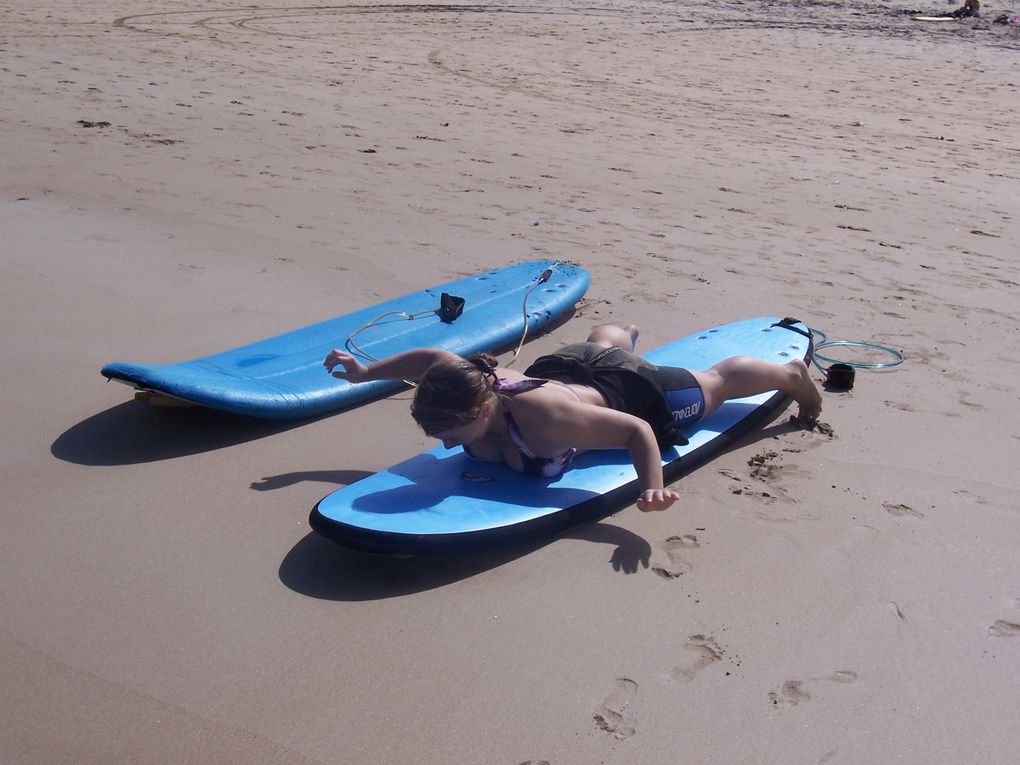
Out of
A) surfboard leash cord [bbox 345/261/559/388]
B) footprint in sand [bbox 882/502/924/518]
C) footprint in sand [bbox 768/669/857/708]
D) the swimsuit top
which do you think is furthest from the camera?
surfboard leash cord [bbox 345/261/559/388]

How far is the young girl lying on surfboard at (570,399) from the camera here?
9.05 ft

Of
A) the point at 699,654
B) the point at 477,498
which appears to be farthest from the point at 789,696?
the point at 477,498

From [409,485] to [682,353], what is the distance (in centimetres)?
157

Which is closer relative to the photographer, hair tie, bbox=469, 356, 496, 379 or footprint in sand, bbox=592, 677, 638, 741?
footprint in sand, bbox=592, 677, 638, 741

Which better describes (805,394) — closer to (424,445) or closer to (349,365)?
(424,445)

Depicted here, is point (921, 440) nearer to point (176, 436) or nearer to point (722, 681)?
point (722, 681)

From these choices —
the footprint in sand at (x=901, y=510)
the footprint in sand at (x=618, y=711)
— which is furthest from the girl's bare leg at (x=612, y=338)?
the footprint in sand at (x=618, y=711)

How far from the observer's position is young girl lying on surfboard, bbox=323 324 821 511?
2758mm

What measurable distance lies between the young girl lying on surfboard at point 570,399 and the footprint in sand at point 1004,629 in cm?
88

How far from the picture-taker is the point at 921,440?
3639mm

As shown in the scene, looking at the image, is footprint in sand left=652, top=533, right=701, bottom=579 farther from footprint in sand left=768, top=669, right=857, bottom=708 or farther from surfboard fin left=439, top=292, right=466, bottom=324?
surfboard fin left=439, top=292, right=466, bottom=324

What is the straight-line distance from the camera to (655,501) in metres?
2.77

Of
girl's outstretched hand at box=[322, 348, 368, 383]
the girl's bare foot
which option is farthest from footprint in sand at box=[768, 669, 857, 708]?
girl's outstretched hand at box=[322, 348, 368, 383]

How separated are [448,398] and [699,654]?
0.93 meters
